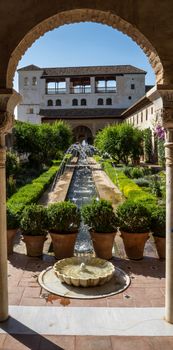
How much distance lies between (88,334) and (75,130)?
5041 cm

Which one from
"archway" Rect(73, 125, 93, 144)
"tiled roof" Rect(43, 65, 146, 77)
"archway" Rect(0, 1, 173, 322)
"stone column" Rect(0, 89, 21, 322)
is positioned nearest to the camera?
"archway" Rect(0, 1, 173, 322)

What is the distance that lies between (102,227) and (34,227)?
1.24m

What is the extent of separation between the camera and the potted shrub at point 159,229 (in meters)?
6.08

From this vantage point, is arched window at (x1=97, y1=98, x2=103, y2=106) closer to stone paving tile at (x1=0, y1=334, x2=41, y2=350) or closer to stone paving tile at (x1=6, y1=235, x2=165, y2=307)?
stone paving tile at (x1=6, y1=235, x2=165, y2=307)

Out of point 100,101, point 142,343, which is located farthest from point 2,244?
point 100,101

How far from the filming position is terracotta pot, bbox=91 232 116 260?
6.16 m

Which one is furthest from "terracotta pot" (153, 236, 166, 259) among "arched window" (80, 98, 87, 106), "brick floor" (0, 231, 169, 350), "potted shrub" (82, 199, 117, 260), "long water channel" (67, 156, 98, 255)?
"arched window" (80, 98, 87, 106)

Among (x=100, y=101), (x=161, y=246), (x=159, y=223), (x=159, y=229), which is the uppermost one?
(x=100, y=101)

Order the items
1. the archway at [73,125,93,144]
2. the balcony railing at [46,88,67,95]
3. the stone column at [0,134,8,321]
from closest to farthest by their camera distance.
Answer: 1. the stone column at [0,134,8,321]
2. the archway at [73,125,93,144]
3. the balcony railing at [46,88,67,95]

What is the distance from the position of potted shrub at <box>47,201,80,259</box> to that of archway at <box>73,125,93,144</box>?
4735 centimetres

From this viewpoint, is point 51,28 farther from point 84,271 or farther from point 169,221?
point 84,271

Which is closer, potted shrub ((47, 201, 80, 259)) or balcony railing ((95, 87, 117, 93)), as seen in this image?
potted shrub ((47, 201, 80, 259))

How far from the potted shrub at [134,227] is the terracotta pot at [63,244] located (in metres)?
0.96

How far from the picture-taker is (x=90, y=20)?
165 inches
